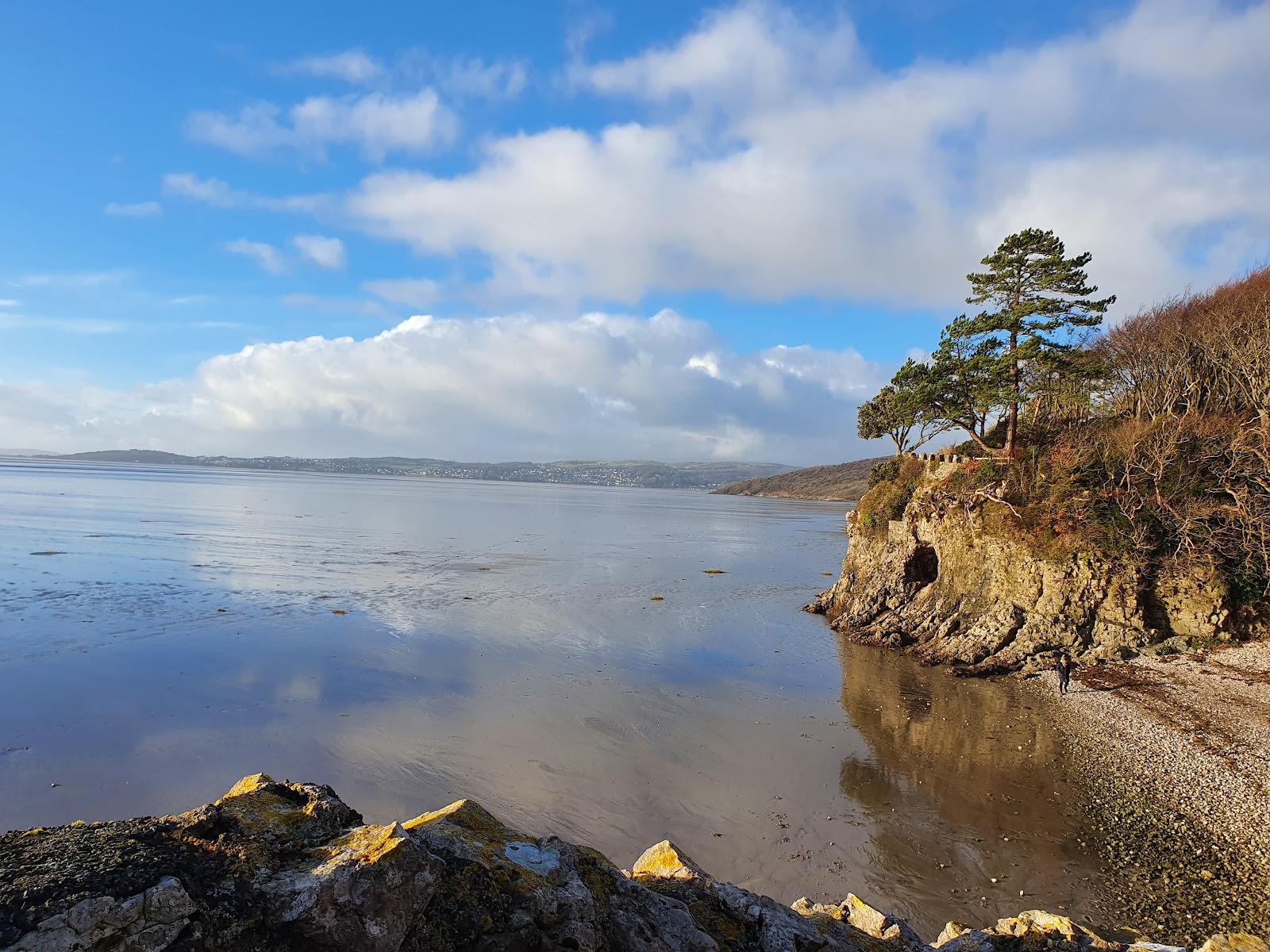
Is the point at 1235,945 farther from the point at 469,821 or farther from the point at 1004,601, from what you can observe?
the point at 1004,601

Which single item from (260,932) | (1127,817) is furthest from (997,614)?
(260,932)

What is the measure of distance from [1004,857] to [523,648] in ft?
52.8

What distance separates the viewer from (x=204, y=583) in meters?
32.3

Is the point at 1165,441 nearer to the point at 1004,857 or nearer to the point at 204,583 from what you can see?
the point at 1004,857

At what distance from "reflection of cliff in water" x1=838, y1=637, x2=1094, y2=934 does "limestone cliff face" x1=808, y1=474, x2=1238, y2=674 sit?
3.06 metres

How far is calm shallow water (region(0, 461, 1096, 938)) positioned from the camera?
11.9 metres

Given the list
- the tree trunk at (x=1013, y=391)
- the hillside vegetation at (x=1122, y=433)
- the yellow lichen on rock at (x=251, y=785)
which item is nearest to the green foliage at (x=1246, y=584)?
the hillside vegetation at (x=1122, y=433)

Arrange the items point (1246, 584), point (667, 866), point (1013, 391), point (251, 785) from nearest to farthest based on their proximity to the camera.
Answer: point (251, 785) < point (667, 866) < point (1246, 584) < point (1013, 391)

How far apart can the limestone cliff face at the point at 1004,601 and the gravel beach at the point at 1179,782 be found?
120 cm

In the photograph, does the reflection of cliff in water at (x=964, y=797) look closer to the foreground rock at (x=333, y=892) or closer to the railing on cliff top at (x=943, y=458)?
the foreground rock at (x=333, y=892)

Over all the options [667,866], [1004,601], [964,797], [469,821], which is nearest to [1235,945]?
[667,866]

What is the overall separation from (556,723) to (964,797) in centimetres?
934

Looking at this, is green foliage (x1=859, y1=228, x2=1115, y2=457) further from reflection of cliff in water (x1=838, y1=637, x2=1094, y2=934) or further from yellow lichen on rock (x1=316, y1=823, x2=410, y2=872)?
yellow lichen on rock (x1=316, y1=823, x2=410, y2=872)

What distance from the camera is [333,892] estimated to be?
153 inches
